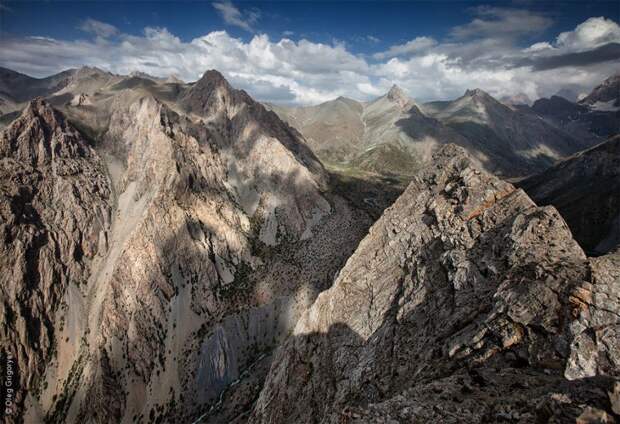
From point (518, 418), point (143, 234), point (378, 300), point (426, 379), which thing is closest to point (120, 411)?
point (143, 234)

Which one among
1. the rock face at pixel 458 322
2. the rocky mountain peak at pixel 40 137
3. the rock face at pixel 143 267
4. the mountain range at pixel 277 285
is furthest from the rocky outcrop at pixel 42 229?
the rock face at pixel 458 322

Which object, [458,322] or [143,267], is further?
[143,267]

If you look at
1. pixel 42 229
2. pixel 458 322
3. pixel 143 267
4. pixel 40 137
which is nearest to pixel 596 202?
pixel 458 322

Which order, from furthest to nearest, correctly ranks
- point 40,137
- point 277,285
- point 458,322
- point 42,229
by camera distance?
point 40,137
point 277,285
point 42,229
point 458,322

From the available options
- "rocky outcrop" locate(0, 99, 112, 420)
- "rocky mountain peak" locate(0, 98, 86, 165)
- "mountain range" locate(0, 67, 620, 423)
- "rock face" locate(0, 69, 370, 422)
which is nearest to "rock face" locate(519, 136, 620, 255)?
"mountain range" locate(0, 67, 620, 423)

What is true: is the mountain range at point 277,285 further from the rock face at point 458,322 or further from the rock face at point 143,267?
the rock face at point 143,267

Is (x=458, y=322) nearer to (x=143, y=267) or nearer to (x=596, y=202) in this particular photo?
(x=143, y=267)
